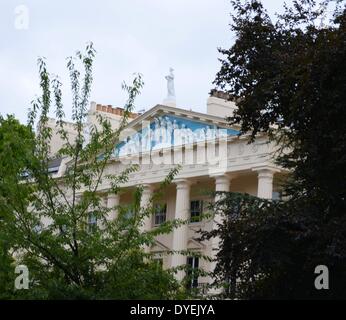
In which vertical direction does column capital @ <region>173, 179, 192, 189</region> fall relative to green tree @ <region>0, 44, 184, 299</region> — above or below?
above

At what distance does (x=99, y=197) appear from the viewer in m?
19.9

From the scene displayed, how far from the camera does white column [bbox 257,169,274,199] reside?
45866 mm

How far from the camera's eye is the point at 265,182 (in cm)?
4609

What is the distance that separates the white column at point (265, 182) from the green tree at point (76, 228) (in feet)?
85.3

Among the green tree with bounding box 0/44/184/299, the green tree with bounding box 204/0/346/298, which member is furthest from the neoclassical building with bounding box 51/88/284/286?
the green tree with bounding box 0/44/184/299

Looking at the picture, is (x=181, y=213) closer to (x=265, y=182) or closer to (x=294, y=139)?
(x=265, y=182)

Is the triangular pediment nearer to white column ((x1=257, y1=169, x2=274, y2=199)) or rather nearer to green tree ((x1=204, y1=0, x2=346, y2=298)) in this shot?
A: white column ((x1=257, y1=169, x2=274, y2=199))

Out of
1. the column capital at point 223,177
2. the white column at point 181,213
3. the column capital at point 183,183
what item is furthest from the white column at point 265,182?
the column capital at point 183,183

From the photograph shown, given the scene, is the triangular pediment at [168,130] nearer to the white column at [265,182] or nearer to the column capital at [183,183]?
the column capital at [183,183]

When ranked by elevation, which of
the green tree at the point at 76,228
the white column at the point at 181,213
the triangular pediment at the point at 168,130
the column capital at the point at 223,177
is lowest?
the green tree at the point at 76,228

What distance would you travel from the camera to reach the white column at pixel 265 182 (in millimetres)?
45866

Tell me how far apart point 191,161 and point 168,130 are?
2230 mm
